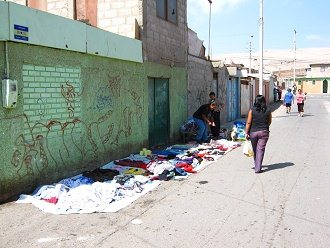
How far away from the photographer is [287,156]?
1039 cm

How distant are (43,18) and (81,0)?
491cm

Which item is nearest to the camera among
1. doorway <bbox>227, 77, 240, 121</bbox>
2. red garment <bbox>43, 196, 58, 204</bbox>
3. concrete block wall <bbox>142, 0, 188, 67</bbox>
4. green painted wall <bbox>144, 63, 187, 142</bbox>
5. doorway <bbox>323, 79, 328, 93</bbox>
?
red garment <bbox>43, 196, 58, 204</bbox>

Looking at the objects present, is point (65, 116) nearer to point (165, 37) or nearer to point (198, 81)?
point (165, 37)

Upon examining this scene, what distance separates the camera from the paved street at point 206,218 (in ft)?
15.5

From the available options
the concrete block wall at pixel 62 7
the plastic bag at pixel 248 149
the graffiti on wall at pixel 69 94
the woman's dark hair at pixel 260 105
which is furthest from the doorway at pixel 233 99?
the graffiti on wall at pixel 69 94

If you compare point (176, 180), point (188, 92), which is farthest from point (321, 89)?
point (176, 180)

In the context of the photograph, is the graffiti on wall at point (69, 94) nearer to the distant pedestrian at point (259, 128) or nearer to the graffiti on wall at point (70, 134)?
the graffiti on wall at point (70, 134)

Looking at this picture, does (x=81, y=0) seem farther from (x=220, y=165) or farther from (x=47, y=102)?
(x=220, y=165)

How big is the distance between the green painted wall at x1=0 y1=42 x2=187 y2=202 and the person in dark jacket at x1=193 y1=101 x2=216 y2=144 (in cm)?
262

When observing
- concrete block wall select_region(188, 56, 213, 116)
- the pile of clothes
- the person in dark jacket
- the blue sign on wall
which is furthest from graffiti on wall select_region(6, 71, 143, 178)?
concrete block wall select_region(188, 56, 213, 116)

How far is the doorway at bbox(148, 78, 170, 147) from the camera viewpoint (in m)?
11.5

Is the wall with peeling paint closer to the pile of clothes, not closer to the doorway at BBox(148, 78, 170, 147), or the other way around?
the pile of clothes

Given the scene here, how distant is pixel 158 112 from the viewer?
1205 cm

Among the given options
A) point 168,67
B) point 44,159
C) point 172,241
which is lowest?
point 172,241
